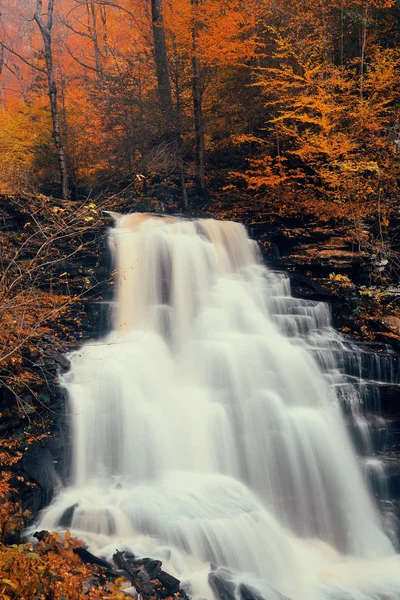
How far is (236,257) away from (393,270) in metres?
3.75

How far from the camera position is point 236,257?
11.2 metres

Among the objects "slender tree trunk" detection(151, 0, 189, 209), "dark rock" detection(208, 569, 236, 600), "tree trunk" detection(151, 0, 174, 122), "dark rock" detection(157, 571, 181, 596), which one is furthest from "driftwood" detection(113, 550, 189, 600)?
"tree trunk" detection(151, 0, 174, 122)

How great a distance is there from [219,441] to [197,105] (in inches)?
423

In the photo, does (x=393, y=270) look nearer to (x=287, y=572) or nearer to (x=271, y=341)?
(x=271, y=341)

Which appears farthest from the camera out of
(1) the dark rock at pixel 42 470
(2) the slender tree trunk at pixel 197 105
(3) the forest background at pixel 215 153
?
(2) the slender tree trunk at pixel 197 105

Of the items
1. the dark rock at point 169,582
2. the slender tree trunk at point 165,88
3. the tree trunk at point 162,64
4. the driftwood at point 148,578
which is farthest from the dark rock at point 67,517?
the tree trunk at point 162,64

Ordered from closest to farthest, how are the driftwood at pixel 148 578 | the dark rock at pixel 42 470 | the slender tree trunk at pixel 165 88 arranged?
the driftwood at pixel 148 578 → the dark rock at pixel 42 470 → the slender tree trunk at pixel 165 88

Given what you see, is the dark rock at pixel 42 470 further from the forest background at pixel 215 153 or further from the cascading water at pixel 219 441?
the cascading water at pixel 219 441

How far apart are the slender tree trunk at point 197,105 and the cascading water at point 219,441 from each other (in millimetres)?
5197

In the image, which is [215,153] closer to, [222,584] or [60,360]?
[60,360]

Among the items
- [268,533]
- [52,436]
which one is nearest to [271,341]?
[268,533]

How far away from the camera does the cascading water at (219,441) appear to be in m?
5.69

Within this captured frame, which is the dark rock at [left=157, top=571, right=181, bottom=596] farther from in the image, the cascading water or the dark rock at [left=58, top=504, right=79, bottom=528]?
the dark rock at [left=58, top=504, right=79, bottom=528]

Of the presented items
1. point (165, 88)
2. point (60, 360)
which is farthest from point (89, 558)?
point (165, 88)
